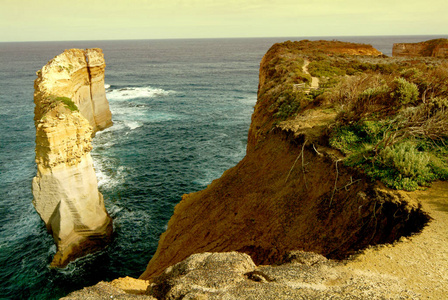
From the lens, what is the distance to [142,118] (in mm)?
47594

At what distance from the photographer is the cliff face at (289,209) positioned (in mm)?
9773

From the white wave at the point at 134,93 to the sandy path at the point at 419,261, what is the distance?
5947 cm

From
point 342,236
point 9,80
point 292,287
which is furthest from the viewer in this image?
point 9,80

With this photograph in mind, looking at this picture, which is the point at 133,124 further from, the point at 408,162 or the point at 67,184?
the point at 408,162

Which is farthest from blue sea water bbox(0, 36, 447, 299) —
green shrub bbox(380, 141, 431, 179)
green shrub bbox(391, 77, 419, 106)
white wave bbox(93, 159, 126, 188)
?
green shrub bbox(391, 77, 419, 106)

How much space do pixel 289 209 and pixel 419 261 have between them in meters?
5.89

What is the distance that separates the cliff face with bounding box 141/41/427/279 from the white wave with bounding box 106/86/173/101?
47035 mm

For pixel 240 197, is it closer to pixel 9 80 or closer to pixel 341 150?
pixel 341 150

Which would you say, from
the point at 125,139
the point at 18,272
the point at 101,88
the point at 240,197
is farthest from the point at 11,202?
the point at 101,88

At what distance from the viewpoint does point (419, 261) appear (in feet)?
24.2

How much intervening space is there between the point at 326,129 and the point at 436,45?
184 feet

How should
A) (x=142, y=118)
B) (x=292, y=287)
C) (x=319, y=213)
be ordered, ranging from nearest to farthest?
1. (x=292, y=287)
2. (x=319, y=213)
3. (x=142, y=118)

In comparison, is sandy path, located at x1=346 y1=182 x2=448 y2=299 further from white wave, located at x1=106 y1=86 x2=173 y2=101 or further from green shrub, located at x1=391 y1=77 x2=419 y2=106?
white wave, located at x1=106 y1=86 x2=173 y2=101

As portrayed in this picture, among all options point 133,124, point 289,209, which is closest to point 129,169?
point 133,124
